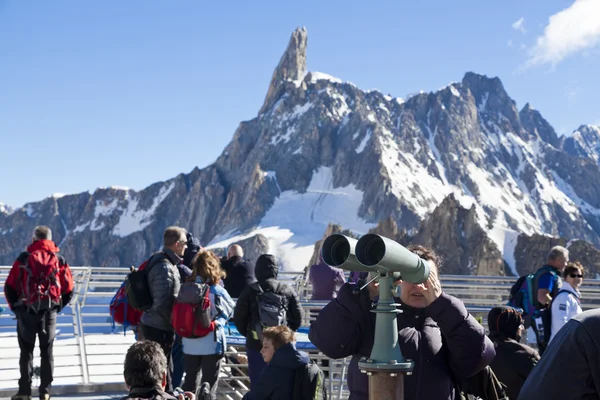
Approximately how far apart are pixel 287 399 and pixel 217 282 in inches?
71.8

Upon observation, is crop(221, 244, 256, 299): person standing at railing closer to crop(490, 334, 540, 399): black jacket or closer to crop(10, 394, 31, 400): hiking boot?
crop(10, 394, 31, 400): hiking boot

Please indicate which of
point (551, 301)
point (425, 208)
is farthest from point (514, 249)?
point (551, 301)

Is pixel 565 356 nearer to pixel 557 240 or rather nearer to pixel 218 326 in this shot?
pixel 218 326

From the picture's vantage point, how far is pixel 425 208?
16638 centimetres

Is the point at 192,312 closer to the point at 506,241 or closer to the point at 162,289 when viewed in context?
the point at 162,289

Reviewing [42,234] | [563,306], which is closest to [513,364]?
[563,306]

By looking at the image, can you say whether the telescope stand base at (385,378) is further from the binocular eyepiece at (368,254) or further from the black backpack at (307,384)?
the black backpack at (307,384)

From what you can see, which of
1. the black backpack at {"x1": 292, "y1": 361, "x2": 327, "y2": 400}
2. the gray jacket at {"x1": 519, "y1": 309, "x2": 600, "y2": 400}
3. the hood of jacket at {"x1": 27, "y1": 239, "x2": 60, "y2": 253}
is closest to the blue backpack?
the black backpack at {"x1": 292, "y1": 361, "x2": 327, "y2": 400}

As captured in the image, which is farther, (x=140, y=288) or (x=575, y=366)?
(x=140, y=288)

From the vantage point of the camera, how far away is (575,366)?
183 centimetres

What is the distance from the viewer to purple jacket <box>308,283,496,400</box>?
3.06 metres

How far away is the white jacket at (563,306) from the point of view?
6.70 m

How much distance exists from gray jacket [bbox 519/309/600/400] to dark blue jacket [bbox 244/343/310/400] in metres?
3.25

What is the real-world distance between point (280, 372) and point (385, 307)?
2659 millimetres
